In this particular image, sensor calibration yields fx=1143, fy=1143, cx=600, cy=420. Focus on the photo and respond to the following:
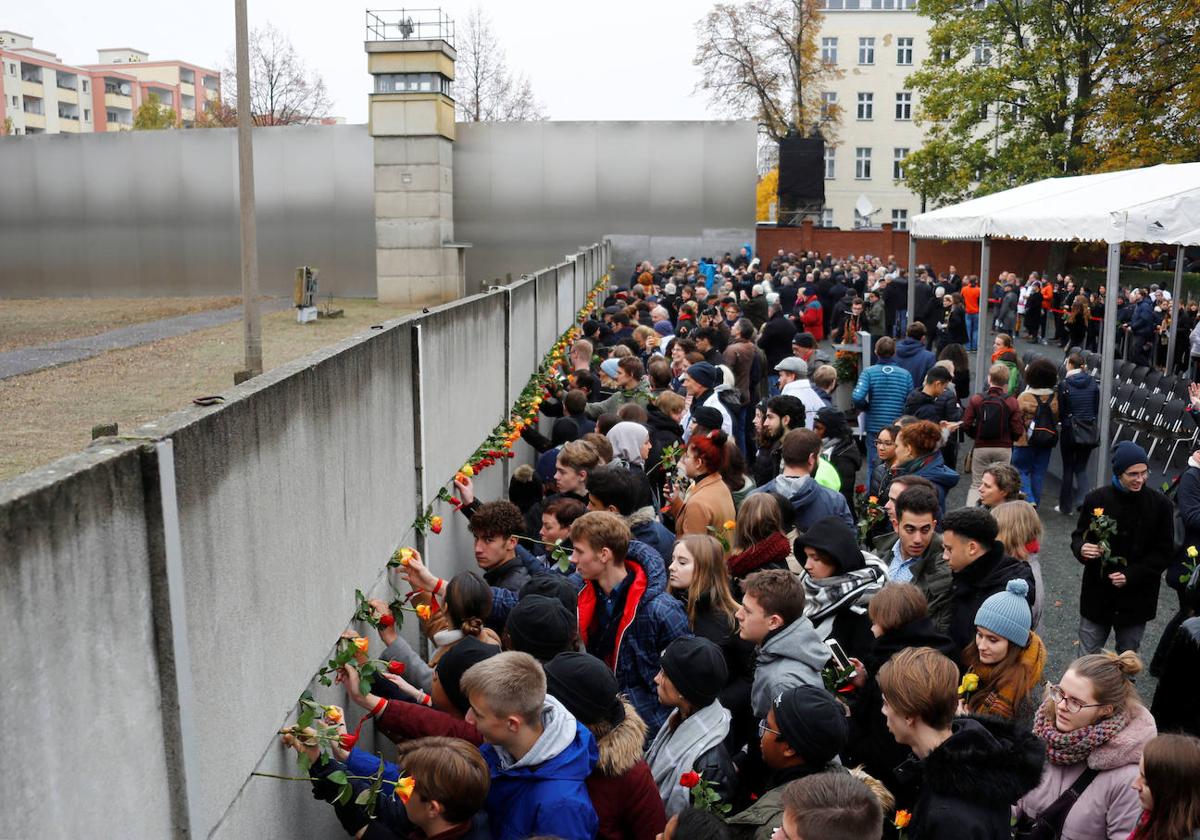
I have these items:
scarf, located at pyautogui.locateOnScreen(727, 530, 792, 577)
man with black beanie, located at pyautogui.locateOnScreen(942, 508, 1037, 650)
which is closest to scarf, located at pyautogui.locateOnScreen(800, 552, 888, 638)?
scarf, located at pyautogui.locateOnScreen(727, 530, 792, 577)

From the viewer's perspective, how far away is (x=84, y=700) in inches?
89.0

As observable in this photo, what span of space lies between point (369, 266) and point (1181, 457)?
109 ft

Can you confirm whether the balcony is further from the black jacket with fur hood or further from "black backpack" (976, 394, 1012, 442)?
the black jacket with fur hood

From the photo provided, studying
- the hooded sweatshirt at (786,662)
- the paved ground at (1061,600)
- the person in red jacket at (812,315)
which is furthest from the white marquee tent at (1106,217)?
the hooded sweatshirt at (786,662)

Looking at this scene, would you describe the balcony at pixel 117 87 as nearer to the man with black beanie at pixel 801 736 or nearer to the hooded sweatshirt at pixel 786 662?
the hooded sweatshirt at pixel 786 662

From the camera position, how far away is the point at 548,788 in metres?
3.57

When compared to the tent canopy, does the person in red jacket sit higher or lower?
lower

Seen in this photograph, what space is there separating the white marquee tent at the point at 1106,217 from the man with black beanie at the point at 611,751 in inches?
341

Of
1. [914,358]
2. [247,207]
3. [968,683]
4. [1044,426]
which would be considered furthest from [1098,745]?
[247,207]

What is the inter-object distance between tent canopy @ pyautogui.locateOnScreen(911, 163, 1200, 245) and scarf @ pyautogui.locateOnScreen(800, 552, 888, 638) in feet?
23.2

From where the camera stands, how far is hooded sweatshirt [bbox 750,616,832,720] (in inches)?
176

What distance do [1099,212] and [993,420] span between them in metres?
2.55

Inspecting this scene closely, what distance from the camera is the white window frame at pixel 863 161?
7106cm

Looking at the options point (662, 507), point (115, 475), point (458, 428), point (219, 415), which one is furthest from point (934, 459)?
point (115, 475)
